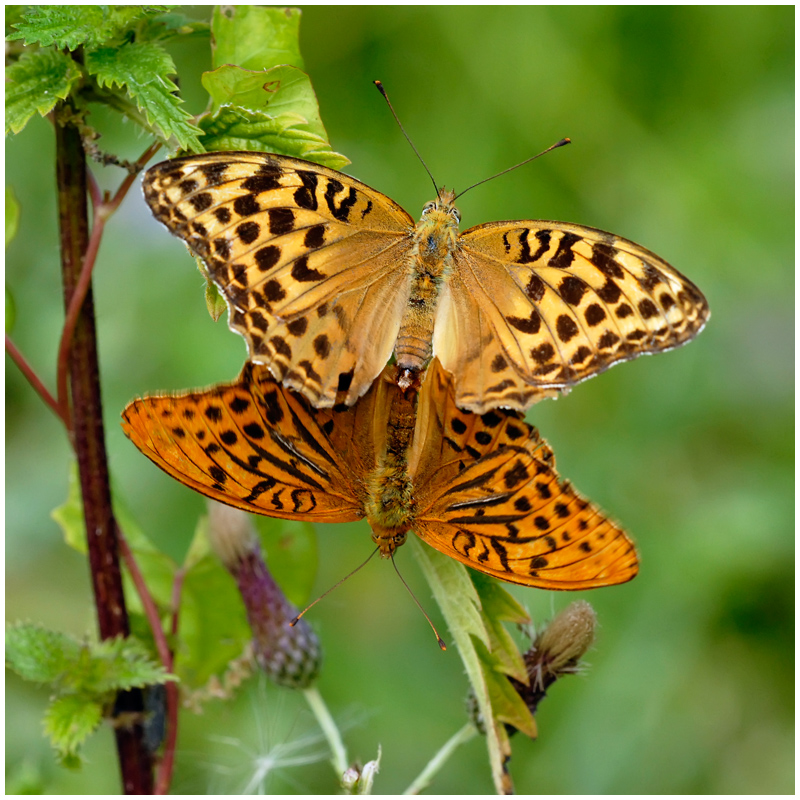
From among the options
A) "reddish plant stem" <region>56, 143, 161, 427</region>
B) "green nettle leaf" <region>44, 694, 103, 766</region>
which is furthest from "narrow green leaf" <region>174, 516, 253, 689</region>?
"reddish plant stem" <region>56, 143, 161, 427</region>

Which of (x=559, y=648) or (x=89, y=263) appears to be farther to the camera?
(x=559, y=648)

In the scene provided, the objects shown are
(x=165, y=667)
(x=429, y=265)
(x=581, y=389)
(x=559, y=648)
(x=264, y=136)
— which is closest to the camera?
(x=264, y=136)

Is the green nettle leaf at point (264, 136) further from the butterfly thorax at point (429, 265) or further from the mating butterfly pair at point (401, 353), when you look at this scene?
the butterfly thorax at point (429, 265)

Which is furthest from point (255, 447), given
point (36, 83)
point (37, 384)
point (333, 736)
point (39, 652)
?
point (36, 83)

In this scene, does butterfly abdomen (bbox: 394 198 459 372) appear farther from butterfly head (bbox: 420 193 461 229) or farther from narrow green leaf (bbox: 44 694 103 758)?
narrow green leaf (bbox: 44 694 103 758)

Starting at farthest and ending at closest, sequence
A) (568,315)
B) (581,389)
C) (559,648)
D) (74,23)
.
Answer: (581,389), (568,315), (559,648), (74,23)

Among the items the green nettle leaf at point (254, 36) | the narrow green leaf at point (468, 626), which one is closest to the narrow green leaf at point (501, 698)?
the narrow green leaf at point (468, 626)

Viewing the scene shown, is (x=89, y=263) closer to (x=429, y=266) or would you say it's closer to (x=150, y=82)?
(x=150, y=82)
